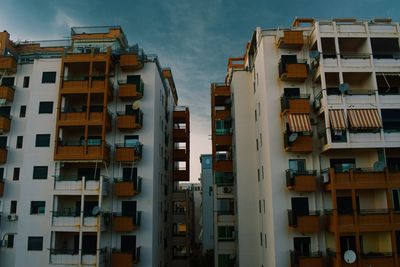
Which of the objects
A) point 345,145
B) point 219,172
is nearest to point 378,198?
point 345,145

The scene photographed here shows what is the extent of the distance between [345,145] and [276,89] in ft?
25.8

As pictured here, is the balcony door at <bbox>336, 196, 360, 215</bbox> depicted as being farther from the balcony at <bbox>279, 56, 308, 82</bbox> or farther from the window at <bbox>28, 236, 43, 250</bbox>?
the window at <bbox>28, 236, 43, 250</bbox>

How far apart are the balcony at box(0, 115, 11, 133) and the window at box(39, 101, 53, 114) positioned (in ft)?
10.9

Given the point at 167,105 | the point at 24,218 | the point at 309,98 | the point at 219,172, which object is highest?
the point at 167,105

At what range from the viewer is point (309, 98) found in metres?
31.1

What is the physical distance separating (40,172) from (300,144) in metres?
24.1

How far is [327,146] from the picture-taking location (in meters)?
28.9

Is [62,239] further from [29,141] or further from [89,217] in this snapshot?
[29,141]

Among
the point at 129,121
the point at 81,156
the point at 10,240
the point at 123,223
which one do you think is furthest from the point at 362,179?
the point at 10,240

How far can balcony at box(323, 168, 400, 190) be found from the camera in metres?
28.0

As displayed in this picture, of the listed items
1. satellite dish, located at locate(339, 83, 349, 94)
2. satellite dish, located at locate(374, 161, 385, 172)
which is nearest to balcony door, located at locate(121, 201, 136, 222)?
satellite dish, located at locate(339, 83, 349, 94)

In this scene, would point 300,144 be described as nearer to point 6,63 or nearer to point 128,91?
point 128,91

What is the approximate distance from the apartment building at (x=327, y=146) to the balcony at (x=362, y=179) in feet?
0.26

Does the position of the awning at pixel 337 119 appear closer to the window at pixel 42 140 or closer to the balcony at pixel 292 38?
the balcony at pixel 292 38
